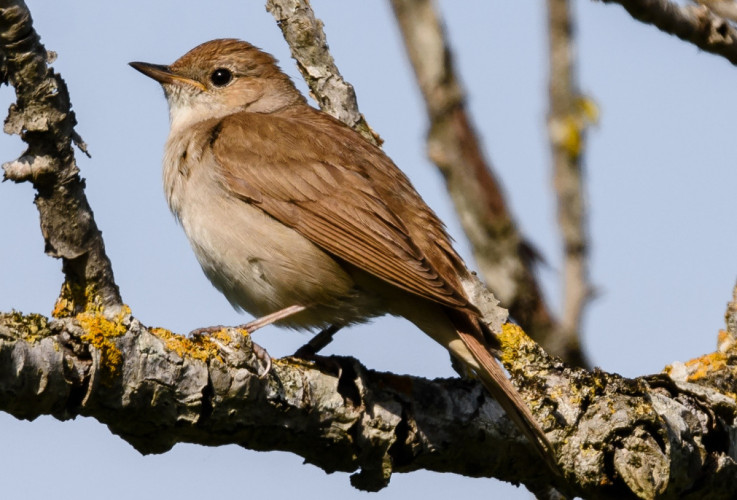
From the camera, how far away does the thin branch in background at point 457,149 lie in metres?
4.25

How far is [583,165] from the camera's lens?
447 cm

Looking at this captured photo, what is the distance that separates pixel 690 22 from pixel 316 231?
217 cm

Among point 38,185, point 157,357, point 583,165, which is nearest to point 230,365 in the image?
point 157,357

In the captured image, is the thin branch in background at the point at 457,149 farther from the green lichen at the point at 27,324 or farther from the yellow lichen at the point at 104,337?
the green lichen at the point at 27,324

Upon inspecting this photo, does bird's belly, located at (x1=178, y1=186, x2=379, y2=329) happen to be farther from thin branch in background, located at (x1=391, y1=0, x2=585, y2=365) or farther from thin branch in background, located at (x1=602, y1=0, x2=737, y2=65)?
thin branch in background, located at (x1=602, y1=0, x2=737, y2=65)

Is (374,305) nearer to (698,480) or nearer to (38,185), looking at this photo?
(698,480)

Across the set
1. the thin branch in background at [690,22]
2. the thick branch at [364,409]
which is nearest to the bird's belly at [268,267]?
the thick branch at [364,409]

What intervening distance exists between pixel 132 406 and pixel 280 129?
2728mm

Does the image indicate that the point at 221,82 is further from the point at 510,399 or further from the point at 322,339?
the point at 510,399

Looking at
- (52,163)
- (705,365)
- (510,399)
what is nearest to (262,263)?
(510,399)

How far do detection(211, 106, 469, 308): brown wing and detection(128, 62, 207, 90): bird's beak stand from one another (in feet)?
2.81

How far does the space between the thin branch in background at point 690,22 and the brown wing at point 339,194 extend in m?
1.56

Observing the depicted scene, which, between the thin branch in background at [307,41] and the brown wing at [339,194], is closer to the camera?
the brown wing at [339,194]

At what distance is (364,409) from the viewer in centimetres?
400
